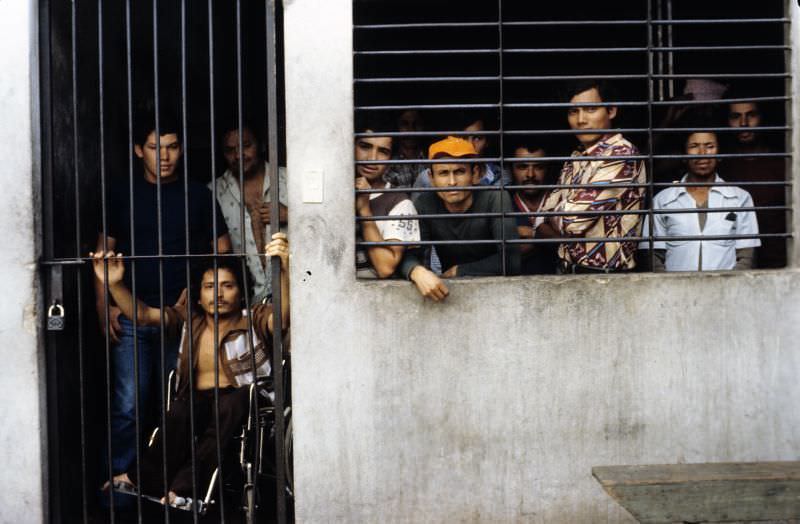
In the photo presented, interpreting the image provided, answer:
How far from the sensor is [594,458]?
12.6 feet

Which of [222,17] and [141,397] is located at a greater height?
[222,17]

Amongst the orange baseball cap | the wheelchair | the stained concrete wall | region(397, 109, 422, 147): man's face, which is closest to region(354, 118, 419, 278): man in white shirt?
the stained concrete wall

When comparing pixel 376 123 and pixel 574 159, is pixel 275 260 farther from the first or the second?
pixel 574 159

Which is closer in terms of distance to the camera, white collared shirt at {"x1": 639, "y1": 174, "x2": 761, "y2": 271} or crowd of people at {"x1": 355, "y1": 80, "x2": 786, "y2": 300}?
crowd of people at {"x1": 355, "y1": 80, "x2": 786, "y2": 300}

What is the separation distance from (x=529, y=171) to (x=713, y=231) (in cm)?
120

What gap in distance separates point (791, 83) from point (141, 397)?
400cm

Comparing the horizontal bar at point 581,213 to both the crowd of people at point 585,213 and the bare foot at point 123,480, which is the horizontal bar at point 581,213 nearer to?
the crowd of people at point 585,213

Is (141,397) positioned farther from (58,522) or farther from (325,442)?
(325,442)

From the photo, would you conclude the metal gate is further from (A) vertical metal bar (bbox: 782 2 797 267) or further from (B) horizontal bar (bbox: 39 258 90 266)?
(A) vertical metal bar (bbox: 782 2 797 267)

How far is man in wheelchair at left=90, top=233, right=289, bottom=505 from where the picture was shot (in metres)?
4.17

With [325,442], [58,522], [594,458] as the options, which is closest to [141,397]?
[58,522]

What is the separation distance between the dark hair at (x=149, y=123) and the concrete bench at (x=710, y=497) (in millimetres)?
2983

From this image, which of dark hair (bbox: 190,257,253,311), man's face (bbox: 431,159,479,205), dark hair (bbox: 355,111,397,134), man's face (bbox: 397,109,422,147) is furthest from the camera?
man's face (bbox: 397,109,422,147)

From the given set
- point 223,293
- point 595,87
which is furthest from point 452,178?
point 223,293
